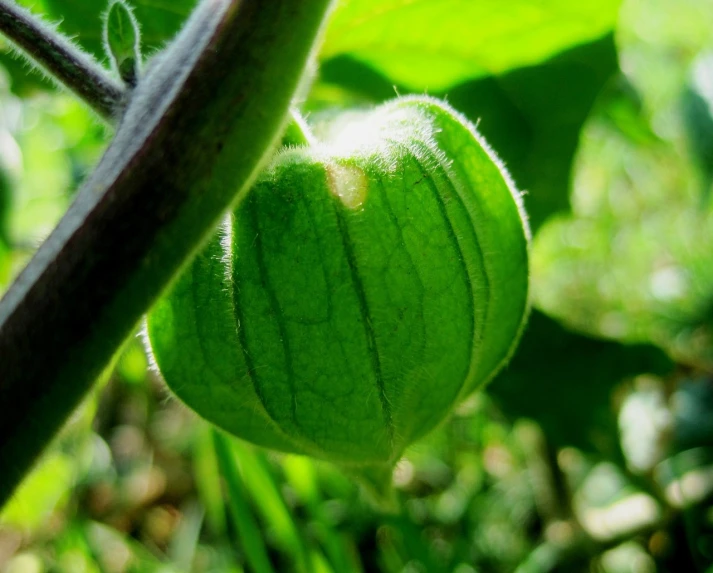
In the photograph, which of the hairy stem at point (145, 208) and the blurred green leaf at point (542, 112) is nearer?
the hairy stem at point (145, 208)

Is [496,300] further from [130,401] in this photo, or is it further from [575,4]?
[130,401]

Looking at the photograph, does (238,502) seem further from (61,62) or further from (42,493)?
(61,62)

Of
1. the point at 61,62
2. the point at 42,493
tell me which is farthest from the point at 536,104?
the point at 42,493

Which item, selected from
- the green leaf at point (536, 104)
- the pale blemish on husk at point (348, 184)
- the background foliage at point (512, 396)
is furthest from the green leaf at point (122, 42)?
the green leaf at point (536, 104)

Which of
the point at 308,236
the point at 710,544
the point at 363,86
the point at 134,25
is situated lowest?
the point at 710,544

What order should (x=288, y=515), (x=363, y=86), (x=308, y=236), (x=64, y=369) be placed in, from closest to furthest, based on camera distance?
(x=64, y=369), (x=308, y=236), (x=288, y=515), (x=363, y=86)

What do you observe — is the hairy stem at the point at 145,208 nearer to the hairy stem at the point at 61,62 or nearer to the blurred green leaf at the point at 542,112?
the hairy stem at the point at 61,62

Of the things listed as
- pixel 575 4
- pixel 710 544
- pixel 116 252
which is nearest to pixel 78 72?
pixel 116 252
